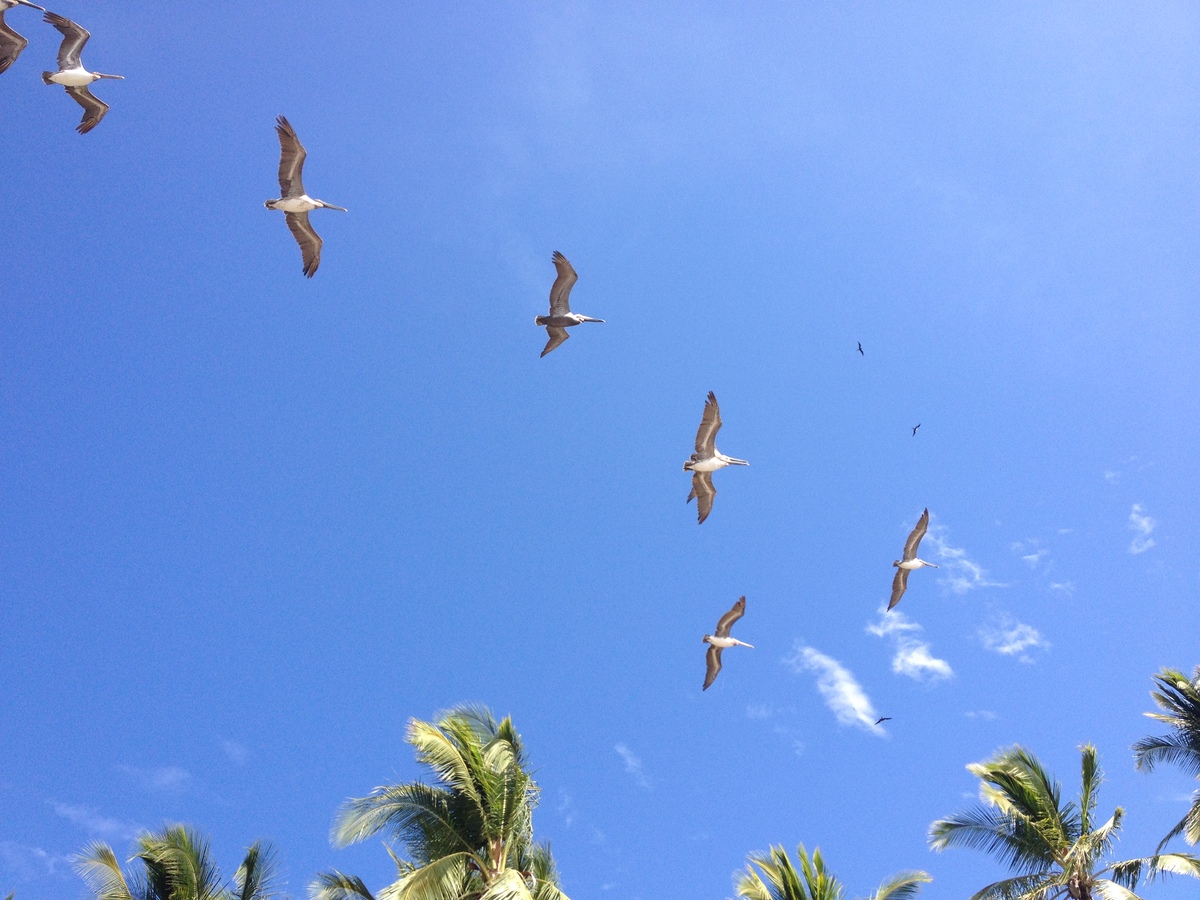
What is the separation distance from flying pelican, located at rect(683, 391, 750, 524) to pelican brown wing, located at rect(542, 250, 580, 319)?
4.64 m

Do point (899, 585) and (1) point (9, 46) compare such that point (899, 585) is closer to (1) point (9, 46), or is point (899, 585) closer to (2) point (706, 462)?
(2) point (706, 462)

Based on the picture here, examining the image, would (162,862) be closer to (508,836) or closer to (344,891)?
(344,891)

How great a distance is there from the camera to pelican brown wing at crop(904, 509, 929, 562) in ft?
87.2

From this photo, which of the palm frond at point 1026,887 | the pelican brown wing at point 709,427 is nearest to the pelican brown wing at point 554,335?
the pelican brown wing at point 709,427

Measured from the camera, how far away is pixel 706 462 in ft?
80.6

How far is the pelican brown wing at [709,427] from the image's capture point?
77.0 feet

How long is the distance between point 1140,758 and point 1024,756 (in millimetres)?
4529

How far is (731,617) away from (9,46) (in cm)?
2326

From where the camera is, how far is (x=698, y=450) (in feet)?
79.9

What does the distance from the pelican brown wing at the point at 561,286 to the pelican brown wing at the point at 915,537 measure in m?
12.4

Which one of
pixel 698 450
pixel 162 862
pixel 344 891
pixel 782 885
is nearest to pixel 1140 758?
pixel 782 885

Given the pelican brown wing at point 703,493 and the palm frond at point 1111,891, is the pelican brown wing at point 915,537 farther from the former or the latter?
the palm frond at point 1111,891

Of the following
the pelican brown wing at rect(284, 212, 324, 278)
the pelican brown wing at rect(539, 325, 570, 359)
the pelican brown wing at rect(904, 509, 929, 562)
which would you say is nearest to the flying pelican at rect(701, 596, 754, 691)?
the pelican brown wing at rect(904, 509, 929, 562)

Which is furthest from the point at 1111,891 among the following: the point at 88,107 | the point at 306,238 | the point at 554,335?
the point at 88,107
